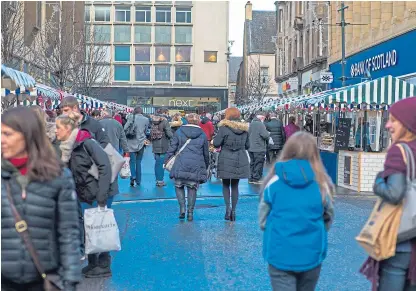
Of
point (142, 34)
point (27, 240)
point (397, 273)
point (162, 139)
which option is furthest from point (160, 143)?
point (142, 34)

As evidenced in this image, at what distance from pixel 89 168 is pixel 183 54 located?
61.4 metres

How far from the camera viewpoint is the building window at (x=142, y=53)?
220 feet

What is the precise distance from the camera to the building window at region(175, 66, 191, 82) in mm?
66562

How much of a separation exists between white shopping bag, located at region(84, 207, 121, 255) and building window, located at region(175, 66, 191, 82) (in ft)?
199

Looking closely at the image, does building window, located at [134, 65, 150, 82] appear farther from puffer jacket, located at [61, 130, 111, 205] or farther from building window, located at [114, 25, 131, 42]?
puffer jacket, located at [61, 130, 111, 205]

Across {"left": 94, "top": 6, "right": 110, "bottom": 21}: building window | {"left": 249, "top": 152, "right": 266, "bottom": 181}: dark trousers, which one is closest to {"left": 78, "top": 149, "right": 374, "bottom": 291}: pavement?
{"left": 249, "top": 152, "right": 266, "bottom": 181}: dark trousers

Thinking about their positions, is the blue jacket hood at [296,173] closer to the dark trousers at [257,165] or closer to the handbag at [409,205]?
the handbag at [409,205]

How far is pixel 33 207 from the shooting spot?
11.4 feet

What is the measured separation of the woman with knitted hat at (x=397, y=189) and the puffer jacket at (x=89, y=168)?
282cm

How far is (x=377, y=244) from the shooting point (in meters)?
4.07

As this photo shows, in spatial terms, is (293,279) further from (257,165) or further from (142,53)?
(142,53)

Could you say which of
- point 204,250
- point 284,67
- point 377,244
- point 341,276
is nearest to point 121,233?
point 204,250

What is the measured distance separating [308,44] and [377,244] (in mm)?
37538

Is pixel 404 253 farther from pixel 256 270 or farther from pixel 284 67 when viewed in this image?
pixel 284 67
